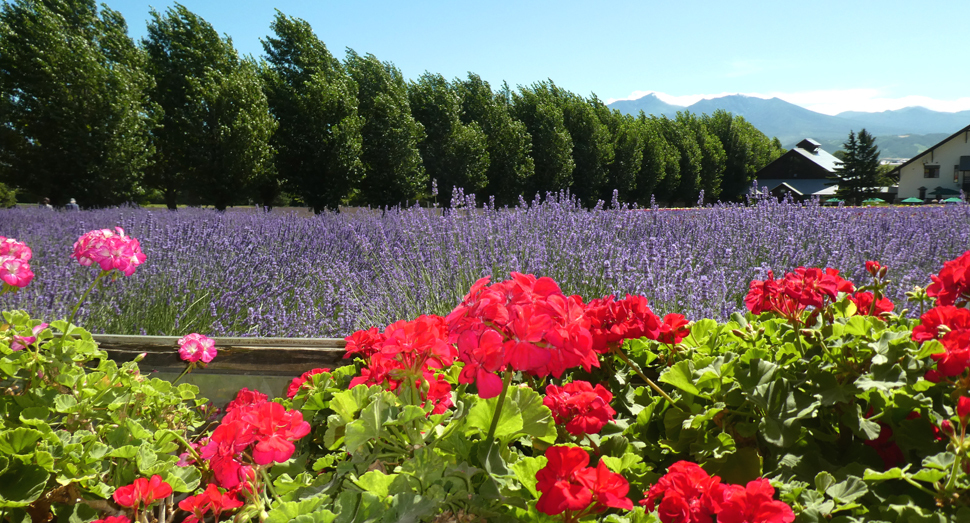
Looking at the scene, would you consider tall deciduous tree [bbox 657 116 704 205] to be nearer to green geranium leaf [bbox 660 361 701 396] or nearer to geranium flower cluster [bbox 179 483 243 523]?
green geranium leaf [bbox 660 361 701 396]

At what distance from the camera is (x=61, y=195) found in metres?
17.3

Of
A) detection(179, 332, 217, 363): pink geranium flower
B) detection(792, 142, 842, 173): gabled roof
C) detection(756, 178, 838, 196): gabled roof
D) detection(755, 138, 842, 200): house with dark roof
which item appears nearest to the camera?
detection(179, 332, 217, 363): pink geranium flower

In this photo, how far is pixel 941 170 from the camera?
133ft

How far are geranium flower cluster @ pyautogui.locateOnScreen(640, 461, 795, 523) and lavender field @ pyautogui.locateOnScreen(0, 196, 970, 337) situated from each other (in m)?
1.74

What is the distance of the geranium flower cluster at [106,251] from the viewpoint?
1.52m

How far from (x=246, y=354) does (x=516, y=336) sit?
1.45m

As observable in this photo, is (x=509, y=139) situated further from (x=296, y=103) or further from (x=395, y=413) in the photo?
(x=395, y=413)

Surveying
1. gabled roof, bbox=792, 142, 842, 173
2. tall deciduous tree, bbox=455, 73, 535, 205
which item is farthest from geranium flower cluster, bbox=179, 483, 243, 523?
gabled roof, bbox=792, 142, 842, 173

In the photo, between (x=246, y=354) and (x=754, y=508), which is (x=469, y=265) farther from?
(x=754, y=508)

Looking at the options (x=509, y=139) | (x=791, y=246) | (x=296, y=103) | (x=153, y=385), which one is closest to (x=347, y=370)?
(x=153, y=385)

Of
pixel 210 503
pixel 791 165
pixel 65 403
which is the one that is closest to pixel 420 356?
pixel 210 503

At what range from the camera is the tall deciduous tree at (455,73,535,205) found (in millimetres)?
20719

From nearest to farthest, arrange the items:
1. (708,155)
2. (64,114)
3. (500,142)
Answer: (64,114), (500,142), (708,155)

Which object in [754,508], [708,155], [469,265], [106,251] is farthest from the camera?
[708,155]
